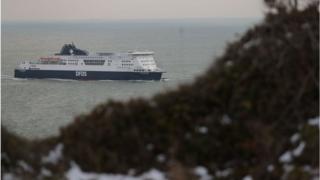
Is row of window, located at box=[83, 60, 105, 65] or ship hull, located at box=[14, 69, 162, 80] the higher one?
row of window, located at box=[83, 60, 105, 65]

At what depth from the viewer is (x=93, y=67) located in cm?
4806

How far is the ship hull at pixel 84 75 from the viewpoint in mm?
45781

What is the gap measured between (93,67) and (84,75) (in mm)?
1093

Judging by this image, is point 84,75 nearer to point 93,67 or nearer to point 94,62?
point 93,67

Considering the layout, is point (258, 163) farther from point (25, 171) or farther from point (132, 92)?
point (132, 92)

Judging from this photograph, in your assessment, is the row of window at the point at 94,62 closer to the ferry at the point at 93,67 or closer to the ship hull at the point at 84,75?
the ferry at the point at 93,67

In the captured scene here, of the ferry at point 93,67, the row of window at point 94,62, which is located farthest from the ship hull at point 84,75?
the row of window at point 94,62

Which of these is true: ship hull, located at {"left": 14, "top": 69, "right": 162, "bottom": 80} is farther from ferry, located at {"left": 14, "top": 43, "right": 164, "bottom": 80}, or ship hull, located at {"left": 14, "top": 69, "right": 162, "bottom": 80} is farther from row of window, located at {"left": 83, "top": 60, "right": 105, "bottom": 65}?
row of window, located at {"left": 83, "top": 60, "right": 105, "bottom": 65}

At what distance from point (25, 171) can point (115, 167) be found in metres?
0.75

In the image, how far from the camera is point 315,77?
519cm

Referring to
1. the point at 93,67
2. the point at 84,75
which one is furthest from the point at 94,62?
the point at 84,75

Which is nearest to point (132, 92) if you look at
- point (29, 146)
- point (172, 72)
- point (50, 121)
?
point (172, 72)

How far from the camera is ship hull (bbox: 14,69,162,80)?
45.8 m

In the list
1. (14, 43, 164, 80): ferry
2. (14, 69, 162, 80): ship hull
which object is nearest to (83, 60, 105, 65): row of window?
(14, 43, 164, 80): ferry
